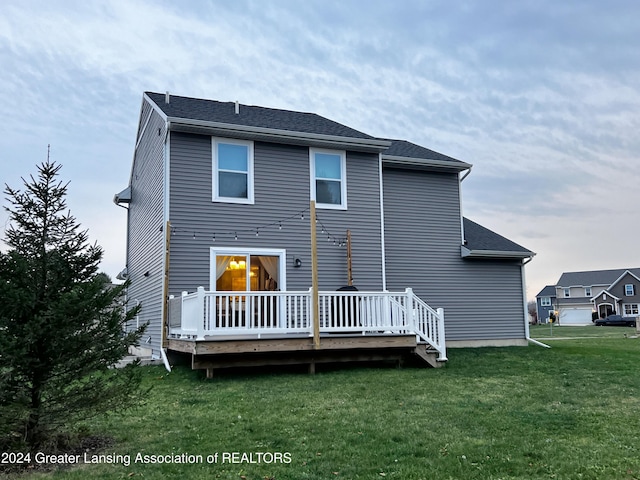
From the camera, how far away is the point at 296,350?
9016 mm

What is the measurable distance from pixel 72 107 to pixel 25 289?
13.4 meters

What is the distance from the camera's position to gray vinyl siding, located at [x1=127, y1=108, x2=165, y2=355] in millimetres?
11461

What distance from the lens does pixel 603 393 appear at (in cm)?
743

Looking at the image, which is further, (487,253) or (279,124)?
(487,253)

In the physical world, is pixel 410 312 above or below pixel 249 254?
below

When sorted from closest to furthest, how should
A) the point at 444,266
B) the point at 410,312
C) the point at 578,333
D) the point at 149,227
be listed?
the point at 410,312 → the point at 149,227 → the point at 444,266 → the point at 578,333

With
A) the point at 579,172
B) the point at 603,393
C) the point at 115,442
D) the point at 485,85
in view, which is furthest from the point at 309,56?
the point at 115,442

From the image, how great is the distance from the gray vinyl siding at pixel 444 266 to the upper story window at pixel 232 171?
3.89 metres

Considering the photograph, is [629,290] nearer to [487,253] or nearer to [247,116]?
[487,253]

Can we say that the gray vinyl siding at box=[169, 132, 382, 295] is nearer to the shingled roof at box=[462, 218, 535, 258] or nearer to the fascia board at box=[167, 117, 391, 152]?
the fascia board at box=[167, 117, 391, 152]

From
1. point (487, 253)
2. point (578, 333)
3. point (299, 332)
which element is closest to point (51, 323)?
point (299, 332)

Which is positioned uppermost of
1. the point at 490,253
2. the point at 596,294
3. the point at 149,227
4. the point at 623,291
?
the point at 149,227

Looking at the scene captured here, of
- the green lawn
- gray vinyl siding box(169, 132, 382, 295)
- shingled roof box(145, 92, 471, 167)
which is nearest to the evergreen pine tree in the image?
gray vinyl siding box(169, 132, 382, 295)

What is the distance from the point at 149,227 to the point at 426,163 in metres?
7.31
